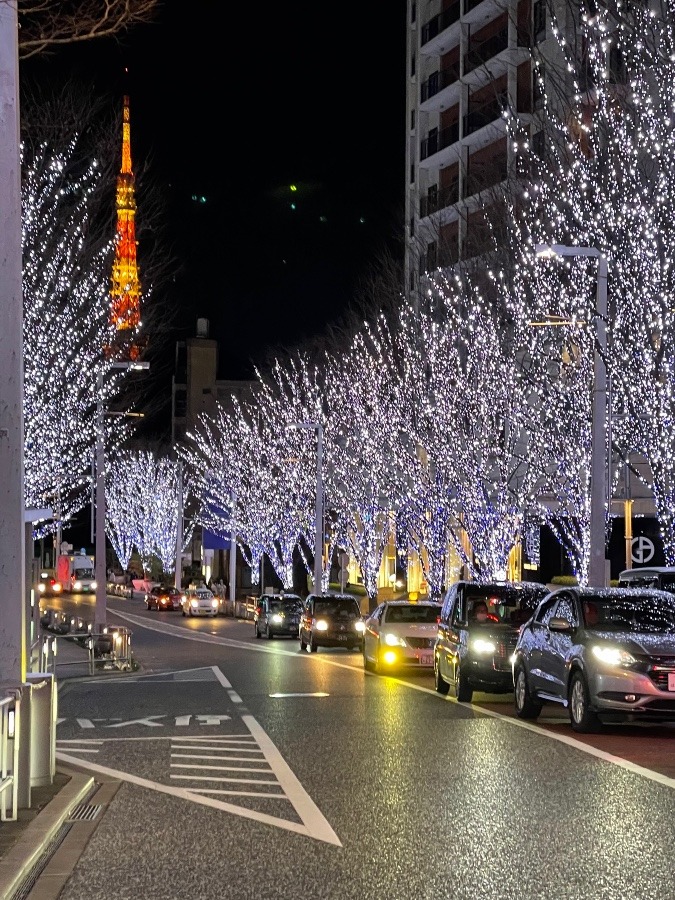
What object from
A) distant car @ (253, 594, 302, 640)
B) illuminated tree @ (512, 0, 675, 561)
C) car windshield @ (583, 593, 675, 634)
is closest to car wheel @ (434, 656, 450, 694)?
car windshield @ (583, 593, 675, 634)

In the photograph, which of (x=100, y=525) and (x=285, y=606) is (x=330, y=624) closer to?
(x=100, y=525)

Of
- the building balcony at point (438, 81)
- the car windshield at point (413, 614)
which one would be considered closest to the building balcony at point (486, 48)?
the building balcony at point (438, 81)

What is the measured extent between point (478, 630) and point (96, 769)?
330 inches

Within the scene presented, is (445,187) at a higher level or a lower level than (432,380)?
higher

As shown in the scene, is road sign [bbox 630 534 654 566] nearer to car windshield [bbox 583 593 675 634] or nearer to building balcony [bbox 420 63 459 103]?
building balcony [bbox 420 63 459 103]

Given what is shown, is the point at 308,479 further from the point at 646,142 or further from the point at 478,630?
the point at 478,630

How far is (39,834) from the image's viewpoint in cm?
891

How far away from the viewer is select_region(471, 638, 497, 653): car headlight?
19.9 m

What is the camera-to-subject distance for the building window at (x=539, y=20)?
163ft

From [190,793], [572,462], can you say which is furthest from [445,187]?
[190,793]

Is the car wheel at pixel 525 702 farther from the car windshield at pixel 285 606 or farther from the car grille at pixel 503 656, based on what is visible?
the car windshield at pixel 285 606

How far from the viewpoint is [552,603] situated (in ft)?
58.0

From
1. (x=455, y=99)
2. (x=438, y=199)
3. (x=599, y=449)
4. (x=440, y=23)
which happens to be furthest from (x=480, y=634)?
(x=440, y=23)

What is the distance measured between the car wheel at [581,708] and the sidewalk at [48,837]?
599 centimetres
